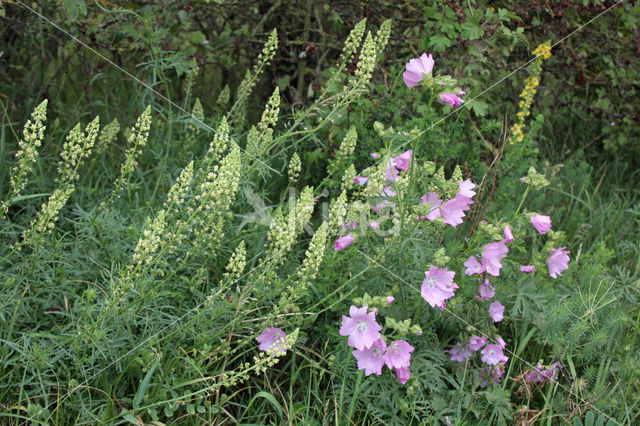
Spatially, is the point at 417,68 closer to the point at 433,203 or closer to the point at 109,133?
the point at 433,203

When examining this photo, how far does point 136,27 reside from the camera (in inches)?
125

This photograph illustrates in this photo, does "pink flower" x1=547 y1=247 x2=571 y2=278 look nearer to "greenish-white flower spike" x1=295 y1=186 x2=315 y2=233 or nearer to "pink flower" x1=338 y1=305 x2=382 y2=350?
"pink flower" x1=338 y1=305 x2=382 y2=350

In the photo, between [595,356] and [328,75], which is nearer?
→ [595,356]

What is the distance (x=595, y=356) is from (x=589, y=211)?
1.41m

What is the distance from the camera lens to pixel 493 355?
87.2 inches

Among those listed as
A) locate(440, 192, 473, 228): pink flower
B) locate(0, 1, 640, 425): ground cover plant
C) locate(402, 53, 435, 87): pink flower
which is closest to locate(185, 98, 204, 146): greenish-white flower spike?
locate(0, 1, 640, 425): ground cover plant

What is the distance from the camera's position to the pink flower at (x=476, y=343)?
219 cm

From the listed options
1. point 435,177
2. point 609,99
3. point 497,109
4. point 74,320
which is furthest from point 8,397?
point 609,99

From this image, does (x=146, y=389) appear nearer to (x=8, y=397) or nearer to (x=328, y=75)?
(x=8, y=397)

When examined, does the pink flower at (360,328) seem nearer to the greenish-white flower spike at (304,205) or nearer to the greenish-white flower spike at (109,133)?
the greenish-white flower spike at (304,205)

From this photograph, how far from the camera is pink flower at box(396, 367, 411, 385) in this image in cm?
203

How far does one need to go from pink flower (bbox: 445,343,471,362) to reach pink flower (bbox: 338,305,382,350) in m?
0.40

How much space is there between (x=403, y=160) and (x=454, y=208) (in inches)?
14.4

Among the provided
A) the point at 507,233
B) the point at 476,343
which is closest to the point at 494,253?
the point at 507,233
